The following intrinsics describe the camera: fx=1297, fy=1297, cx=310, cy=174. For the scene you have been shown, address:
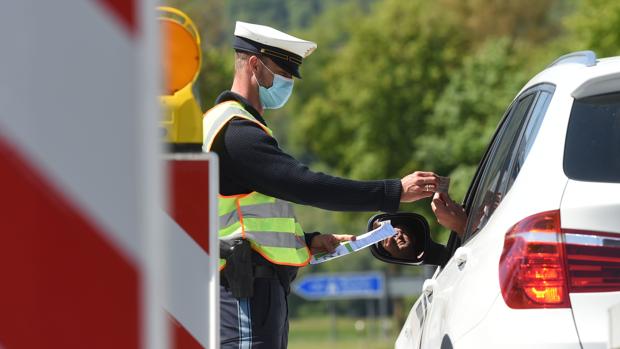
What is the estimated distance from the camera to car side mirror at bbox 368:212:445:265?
5250 mm

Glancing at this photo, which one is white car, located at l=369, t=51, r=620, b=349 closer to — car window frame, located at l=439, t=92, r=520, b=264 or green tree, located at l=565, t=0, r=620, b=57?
car window frame, located at l=439, t=92, r=520, b=264

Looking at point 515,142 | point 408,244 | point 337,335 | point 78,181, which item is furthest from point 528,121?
point 337,335

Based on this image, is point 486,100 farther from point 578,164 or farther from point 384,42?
point 578,164

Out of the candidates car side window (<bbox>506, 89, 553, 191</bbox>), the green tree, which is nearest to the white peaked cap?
car side window (<bbox>506, 89, 553, 191</bbox>)

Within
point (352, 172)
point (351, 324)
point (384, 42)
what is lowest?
point (351, 324)

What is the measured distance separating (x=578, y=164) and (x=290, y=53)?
1934mm

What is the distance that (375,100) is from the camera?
54844 millimetres

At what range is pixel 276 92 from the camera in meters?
5.29

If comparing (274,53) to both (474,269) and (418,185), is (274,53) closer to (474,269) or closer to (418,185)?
(418,185)

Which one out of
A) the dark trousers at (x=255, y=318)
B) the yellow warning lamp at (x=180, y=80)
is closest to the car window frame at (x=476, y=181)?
the dark trousers at (x=255, y=318)

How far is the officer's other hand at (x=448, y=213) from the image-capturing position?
4.99 meters

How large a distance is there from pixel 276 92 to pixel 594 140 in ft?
6.27

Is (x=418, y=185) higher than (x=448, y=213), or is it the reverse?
(x=418, y=185)

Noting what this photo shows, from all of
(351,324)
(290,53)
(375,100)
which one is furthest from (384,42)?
(290,53)
